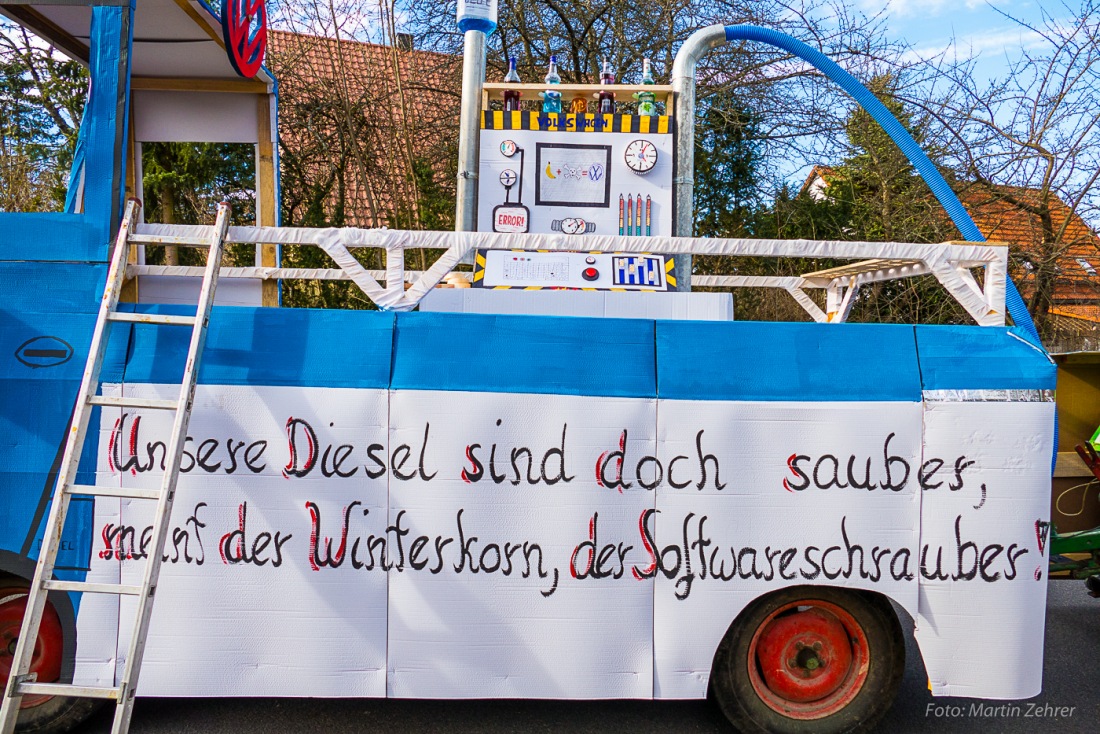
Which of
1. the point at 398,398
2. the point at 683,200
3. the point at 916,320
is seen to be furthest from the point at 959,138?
the point at 398,398

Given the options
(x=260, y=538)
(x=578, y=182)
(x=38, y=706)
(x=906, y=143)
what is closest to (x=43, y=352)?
(x=260, y=538)

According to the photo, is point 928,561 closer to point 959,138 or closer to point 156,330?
point 156,330

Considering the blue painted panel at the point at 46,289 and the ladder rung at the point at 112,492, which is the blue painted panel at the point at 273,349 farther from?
the ladder rung at the point at 112,492

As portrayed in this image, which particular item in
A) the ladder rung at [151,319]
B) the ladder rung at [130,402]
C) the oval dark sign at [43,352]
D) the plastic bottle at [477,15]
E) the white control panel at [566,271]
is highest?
the plastic bottle at [477,15]

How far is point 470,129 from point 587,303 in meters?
2.50

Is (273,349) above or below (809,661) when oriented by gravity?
above

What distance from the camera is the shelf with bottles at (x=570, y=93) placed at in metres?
6.20

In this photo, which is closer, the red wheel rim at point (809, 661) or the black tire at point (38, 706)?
the black tire at point (38, 706)

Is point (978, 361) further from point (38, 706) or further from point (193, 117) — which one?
point (193, 117)

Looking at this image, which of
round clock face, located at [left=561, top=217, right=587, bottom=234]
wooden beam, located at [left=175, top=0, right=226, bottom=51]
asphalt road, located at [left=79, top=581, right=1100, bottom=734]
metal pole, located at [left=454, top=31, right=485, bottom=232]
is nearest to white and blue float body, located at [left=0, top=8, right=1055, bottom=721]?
asphalt road, located at [left=79, top=581, right=1100, bottom=734]

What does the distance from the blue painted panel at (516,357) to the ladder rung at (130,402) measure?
2.74ft

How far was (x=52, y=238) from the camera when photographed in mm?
3338

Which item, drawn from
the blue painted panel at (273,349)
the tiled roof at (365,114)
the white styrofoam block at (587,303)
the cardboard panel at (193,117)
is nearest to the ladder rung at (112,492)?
the blue painted panel at (273,349)

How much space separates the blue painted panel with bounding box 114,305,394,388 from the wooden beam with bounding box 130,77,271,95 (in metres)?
2.54
